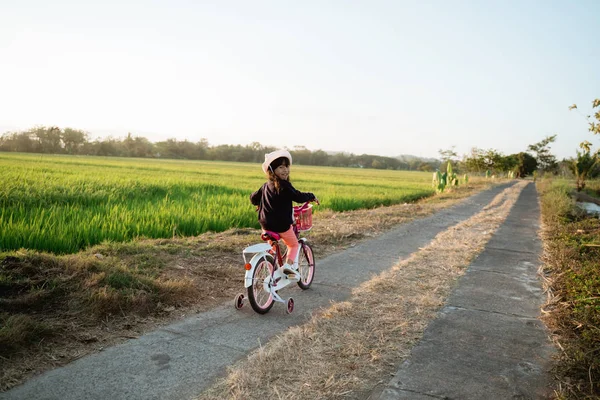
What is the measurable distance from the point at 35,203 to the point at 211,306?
621 centimetres

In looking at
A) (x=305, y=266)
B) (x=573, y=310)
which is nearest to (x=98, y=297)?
(x=305, y=266)

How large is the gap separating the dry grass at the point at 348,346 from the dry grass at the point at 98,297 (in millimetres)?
1125

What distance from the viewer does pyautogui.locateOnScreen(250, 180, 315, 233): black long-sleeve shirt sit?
13.3 feet

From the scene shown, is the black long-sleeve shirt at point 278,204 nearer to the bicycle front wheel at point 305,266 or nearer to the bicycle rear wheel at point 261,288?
the bicycle rear wheel at point 261,288

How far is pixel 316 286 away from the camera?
496 cm

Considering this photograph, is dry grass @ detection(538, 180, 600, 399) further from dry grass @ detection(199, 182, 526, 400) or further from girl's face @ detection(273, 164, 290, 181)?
girl's face @ detection(273, 164, 290, 181)

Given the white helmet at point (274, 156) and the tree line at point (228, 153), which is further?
the tree line at point (228, 153)

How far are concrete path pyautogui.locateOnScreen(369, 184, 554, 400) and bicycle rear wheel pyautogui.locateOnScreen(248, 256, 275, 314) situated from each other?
1396 mm

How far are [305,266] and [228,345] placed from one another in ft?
5.73

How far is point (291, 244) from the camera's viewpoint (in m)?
4.38

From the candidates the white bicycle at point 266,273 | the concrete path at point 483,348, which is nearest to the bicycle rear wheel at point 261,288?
the white bicycle at point 266,273

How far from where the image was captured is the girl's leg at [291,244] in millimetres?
4293

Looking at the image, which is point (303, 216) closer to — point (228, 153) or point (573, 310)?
point (573, 310)

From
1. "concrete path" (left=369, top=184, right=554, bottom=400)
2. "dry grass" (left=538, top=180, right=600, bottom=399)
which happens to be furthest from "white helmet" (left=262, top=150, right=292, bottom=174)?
"dry grass" (left=538, top=180, right=600, bottom=399)
